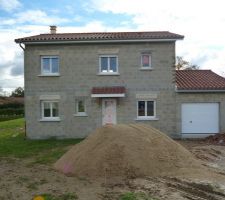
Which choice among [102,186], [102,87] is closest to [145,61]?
[102,87]

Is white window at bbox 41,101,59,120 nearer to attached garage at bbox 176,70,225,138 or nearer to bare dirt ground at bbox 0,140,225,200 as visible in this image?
attached garage at bbox 176,70,225,138

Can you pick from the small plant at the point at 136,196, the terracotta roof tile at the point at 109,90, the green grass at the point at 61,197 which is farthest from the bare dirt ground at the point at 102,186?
the terracotta roof tile at the point at 109,90

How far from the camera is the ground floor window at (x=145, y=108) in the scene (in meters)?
26.0

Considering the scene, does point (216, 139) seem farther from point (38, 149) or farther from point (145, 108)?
point (38, 149)

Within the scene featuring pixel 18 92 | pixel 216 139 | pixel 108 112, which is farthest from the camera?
pixel 18 92

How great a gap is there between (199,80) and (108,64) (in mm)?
5957

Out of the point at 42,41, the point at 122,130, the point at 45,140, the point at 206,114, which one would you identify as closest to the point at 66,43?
the point at 42,41

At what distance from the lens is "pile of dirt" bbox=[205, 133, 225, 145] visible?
23.6 metres

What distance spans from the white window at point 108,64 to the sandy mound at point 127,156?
1010 cm

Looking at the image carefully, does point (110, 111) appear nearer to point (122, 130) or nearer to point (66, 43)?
point (66, 43)

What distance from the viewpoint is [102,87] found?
25953mm

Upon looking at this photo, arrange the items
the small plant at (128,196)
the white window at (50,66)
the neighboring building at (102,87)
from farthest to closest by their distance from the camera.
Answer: the white window at (50,66)
the neighboring building at (102,87)
the small plant at (128,196)

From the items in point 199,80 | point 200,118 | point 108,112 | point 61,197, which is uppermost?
point 199,80

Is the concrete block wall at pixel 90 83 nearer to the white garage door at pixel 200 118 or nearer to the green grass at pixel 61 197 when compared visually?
the white garage door at pixel 200 118
